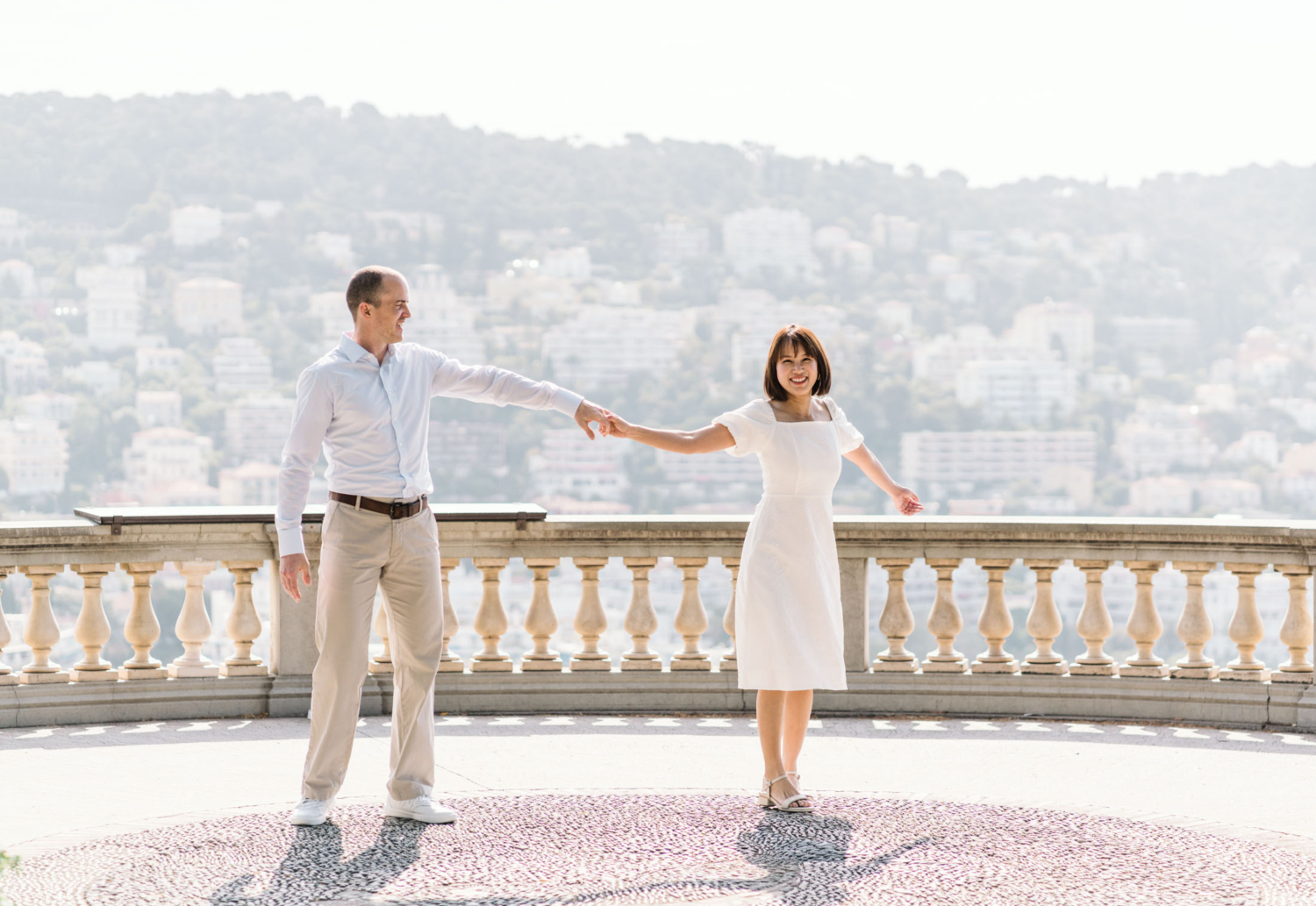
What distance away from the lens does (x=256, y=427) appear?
272ft

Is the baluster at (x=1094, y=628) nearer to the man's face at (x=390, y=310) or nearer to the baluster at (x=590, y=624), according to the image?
the baluster at (x=590, y=624)

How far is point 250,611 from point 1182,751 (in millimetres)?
4228

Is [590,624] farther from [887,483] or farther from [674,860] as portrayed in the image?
[674,860]

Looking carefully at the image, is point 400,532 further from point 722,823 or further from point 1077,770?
point 1077,770

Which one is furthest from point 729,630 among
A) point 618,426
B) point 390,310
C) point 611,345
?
point 611,345

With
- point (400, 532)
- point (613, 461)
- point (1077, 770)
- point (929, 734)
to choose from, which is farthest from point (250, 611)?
point (613, 461)

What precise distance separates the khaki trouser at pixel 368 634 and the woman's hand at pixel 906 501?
64.1 inches

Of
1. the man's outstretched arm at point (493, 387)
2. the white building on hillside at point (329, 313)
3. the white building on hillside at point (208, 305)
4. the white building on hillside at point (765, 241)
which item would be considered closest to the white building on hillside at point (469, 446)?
the white building on hillside at point (329, 313)

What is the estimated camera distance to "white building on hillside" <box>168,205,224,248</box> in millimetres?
90875

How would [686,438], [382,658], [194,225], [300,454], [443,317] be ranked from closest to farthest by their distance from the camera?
[300,454]
[686,438]
[382,658]
[194,225]
[443,317]

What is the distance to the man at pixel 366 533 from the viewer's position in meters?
4.78

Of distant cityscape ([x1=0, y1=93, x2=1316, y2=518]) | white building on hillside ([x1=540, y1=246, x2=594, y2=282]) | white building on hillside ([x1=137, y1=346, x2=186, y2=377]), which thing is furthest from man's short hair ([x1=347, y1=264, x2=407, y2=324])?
white building on hillside ([x1=540, y1=246, x2=594, y2=282])

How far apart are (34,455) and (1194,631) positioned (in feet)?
248

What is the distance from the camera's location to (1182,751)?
6.38m
